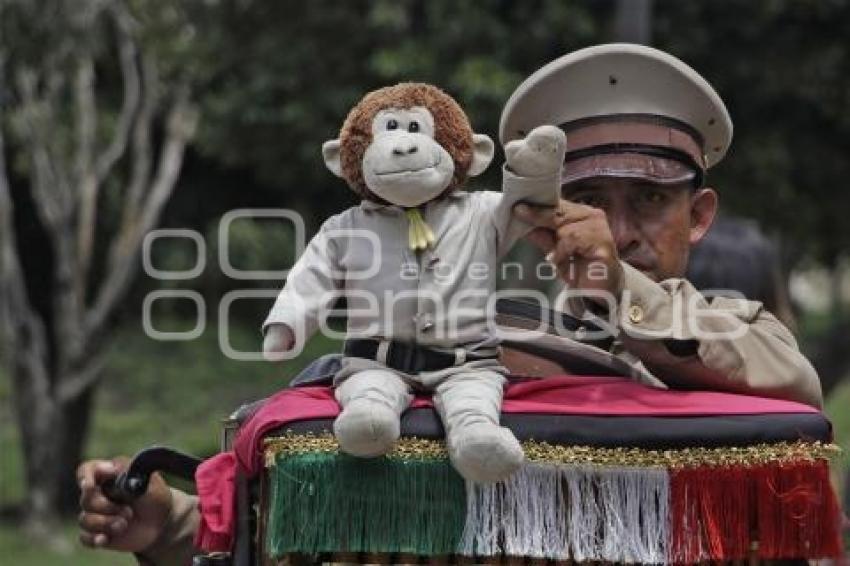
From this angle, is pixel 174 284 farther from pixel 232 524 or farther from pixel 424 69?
pixel 232 524

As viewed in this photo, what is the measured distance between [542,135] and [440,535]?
632 millimetres

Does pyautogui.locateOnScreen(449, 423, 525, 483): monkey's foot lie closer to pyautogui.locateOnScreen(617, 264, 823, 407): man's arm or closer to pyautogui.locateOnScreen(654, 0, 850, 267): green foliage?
pyautogui.locateOnScreen(617, 264, 823, 407): man's arm

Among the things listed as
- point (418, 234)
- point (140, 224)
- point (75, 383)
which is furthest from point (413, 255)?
point (140, 224)

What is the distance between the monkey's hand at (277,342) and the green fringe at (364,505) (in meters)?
0.16

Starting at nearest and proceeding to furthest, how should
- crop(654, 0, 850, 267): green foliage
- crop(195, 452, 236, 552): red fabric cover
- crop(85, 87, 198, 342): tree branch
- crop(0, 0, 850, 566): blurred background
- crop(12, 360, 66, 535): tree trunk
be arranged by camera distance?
crop(195, 452, 236, 552): red fabric cover, crop(0, 0, 850, 566): blurred background, crop(654, 0, 850, 267): green foliage, crop(12, 360, 66, 535): tree trunk, crop(85, 87, 198, 342): tree branch

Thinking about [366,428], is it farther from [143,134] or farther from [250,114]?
[143,134]

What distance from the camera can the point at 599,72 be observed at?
3346 mm

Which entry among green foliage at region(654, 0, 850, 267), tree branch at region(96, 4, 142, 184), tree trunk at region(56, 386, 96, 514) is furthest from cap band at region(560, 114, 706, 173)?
tree trunk at region(56, 386, 96, 514)

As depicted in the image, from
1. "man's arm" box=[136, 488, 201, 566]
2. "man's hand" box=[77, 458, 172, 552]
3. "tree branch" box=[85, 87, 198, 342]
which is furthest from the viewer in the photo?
"tree branch" box=[85, 87, 198, 342]

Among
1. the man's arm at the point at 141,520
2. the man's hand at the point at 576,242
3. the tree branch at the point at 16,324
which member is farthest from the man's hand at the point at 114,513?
the tree branch at the point at 16,324

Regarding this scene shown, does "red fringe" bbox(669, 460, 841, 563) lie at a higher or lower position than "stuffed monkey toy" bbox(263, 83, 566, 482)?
lower

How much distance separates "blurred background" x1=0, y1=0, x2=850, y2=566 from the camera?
411 inches

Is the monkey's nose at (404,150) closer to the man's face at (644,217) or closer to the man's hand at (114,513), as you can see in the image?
the man's face at (644,217)

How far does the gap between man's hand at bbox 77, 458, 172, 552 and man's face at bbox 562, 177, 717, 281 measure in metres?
0.98
